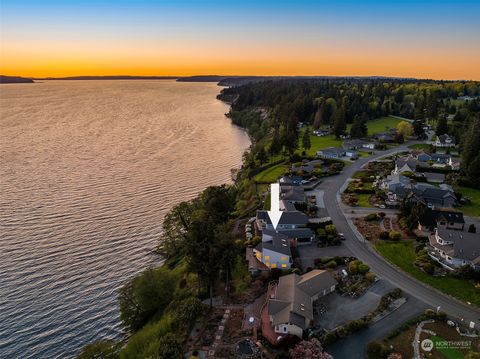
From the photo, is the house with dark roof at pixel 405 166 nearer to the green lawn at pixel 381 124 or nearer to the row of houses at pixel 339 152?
the row of houses at pixel 339 152

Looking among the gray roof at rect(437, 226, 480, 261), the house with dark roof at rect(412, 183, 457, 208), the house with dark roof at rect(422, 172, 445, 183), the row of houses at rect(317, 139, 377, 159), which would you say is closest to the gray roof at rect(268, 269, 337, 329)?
the gray roof at rect(437, 226, 480, 261)

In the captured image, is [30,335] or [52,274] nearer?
[30,335]

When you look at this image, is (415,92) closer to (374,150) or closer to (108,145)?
(374,150)

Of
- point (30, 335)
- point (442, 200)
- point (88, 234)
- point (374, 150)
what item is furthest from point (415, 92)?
point (30, 335)

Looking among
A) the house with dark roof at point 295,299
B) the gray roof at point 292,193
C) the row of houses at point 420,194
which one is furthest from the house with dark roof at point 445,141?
the house with dark roof at point 295,299

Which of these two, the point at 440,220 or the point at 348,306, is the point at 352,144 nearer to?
the point at 440,220

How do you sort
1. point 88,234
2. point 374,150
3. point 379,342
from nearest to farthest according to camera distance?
1. point 379,342
2. point 88,234
3. point 374,150

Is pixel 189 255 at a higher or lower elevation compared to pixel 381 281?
higher
